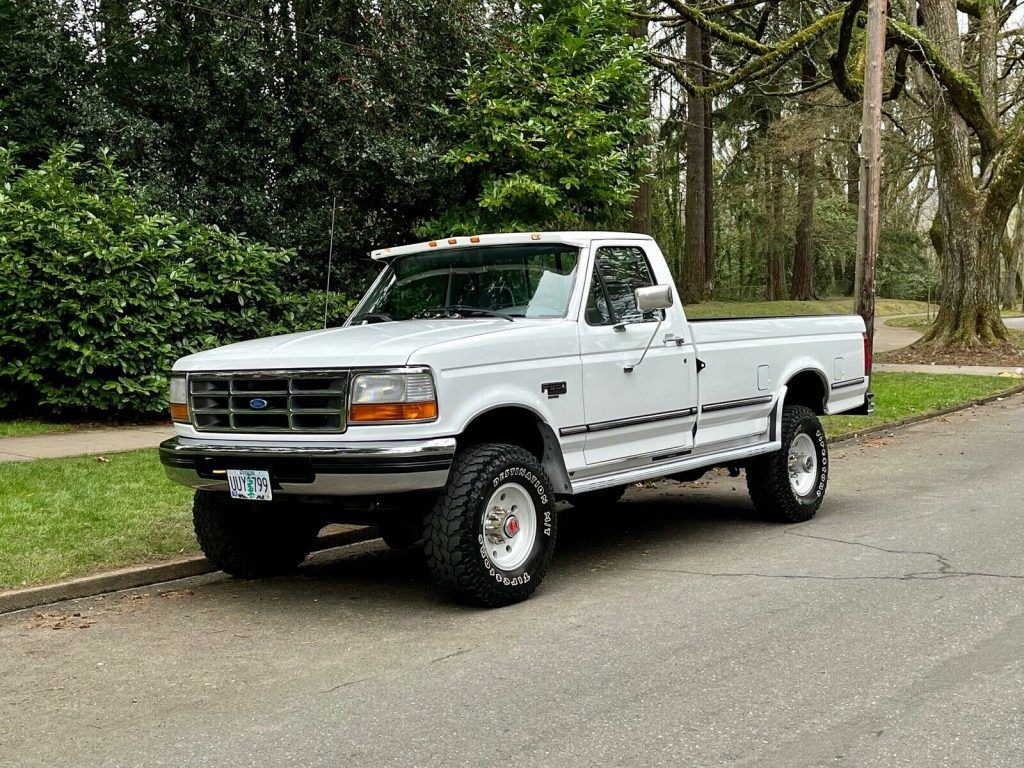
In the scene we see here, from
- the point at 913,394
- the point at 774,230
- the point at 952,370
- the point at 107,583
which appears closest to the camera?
the point at 107,583

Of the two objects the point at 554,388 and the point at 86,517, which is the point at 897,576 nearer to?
the point at 554,388

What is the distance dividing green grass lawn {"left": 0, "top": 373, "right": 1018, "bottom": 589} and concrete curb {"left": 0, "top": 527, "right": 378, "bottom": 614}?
142 millimetres

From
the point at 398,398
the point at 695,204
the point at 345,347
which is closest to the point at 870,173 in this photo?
the point at 345,347

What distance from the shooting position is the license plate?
627cm

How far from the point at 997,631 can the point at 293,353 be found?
3.88 m

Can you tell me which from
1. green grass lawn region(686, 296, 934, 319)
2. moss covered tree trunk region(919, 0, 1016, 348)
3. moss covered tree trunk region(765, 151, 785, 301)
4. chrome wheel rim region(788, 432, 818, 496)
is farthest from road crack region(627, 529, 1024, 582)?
moss covered tree trunk region(765, 151, 785, 301)

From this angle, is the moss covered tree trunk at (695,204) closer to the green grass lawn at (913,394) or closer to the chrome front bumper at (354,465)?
the green grass lawn at (913,394)

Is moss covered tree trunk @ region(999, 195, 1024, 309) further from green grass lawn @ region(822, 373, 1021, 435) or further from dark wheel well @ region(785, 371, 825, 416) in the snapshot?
dark wheel well @ region(785, 371, 825, 416)

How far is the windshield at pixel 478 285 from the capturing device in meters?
7.29

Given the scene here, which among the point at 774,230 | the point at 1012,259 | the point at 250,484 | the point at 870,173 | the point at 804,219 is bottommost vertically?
the point at 250,484

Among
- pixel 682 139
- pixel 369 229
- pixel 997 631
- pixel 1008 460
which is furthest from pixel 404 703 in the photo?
pixel 682 139

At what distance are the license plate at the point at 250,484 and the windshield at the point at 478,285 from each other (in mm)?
1700

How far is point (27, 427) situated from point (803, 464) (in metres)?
9.02

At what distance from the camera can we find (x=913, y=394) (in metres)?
17.8
